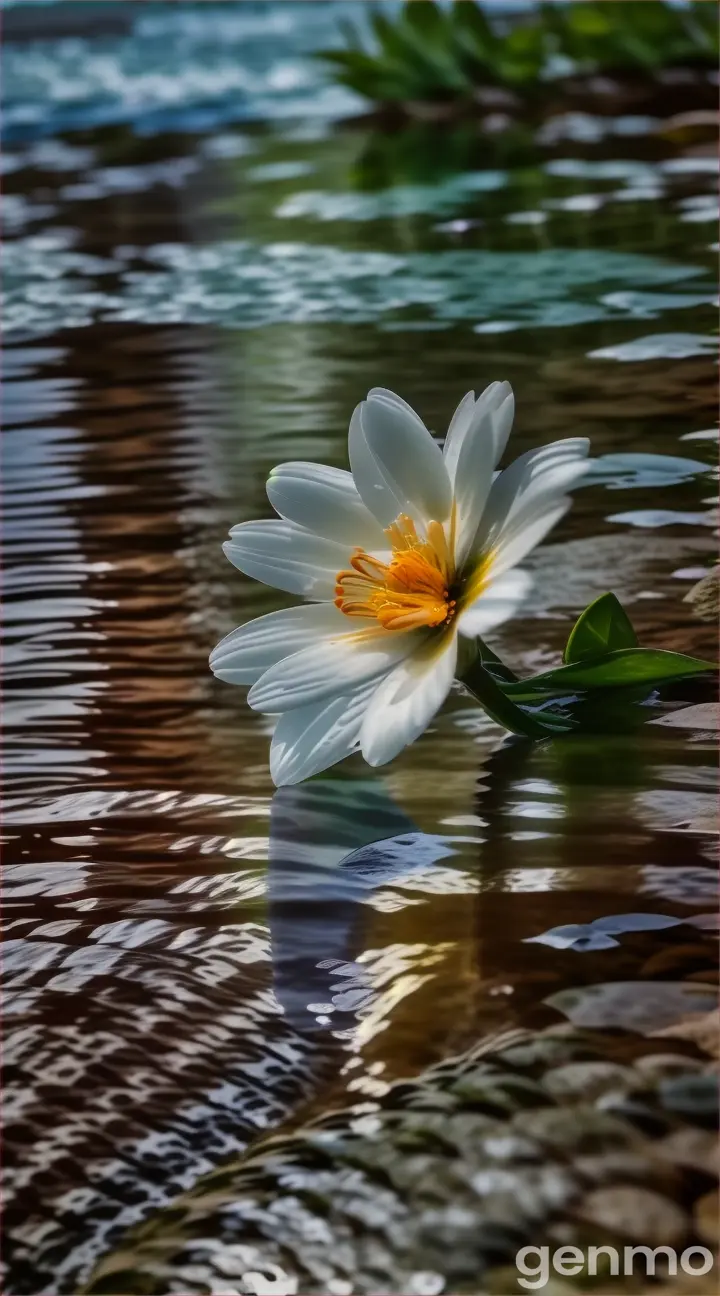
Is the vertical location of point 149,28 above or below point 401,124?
above

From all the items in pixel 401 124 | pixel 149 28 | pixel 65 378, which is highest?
pixel 149 28

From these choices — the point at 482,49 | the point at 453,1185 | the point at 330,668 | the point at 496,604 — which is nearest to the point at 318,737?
the point at 330,668

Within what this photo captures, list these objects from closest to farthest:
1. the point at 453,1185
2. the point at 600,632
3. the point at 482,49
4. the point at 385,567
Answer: the point at 453,1185 → the point at 385,567 → the point at 600,632 → the point at 482,49

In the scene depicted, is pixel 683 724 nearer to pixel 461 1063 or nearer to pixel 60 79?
pixel 461 1063

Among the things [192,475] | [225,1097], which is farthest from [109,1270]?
[192,475]

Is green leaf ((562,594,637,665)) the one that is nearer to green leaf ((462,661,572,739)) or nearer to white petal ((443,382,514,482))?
green leaf ((462,661,572,739))

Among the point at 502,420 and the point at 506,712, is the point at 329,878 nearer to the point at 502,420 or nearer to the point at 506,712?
the point at 506,712
